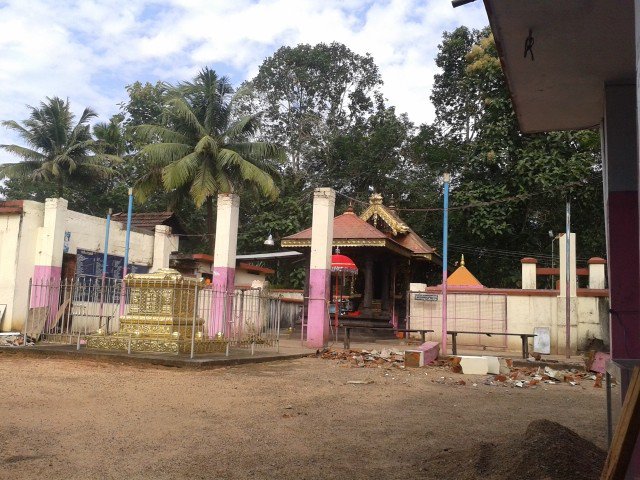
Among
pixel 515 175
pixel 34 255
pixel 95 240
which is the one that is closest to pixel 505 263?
pixel 515 175

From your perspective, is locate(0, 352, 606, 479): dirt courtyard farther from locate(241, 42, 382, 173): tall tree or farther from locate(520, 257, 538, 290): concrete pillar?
locate(241, 42, 382, 173): tall tree

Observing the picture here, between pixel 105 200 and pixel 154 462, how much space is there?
2910 cm

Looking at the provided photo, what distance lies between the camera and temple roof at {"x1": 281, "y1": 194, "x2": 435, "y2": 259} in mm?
19109

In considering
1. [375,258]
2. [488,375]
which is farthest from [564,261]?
[488,375]

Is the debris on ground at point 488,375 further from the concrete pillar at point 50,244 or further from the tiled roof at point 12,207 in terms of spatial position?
the tiled roof at point 12,207

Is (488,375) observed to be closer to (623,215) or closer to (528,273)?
(623,215)

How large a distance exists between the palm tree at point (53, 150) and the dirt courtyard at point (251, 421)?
1934 cm

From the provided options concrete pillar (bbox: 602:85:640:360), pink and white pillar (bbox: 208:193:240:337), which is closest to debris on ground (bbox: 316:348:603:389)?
pink and white pillar (bbox: 208:193:240:337)

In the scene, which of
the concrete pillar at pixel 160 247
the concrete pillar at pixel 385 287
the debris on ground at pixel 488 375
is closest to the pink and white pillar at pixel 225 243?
the debris on ground at pixel 488 375

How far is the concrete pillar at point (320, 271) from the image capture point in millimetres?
15055

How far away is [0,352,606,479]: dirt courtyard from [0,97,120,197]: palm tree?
63.4 feet

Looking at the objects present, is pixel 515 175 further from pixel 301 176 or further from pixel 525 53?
pixel 525 53

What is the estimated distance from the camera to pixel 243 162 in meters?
23.2

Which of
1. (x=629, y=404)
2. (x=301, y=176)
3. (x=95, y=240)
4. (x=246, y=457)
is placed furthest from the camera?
(x=301, y=176)
